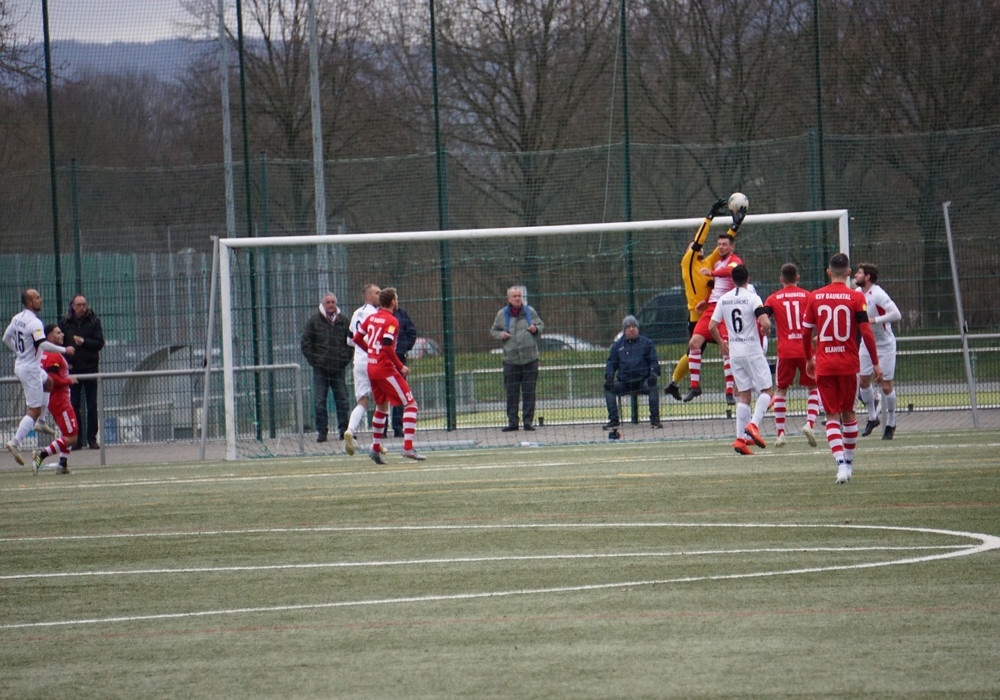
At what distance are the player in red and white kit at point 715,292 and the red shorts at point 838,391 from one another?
390 centimetres

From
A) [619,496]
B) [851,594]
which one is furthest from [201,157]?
[851,594]

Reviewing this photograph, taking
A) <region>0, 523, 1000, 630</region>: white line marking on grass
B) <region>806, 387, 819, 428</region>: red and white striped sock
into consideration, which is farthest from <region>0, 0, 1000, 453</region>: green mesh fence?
<region>0, 523, 1000, 630</region>: white line marking on grass

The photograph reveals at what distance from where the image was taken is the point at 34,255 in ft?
70.6

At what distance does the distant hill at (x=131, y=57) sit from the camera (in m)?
22.5

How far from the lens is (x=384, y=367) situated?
49.0ft

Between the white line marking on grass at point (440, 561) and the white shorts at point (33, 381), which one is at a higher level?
the white shorts at point (33, 381)

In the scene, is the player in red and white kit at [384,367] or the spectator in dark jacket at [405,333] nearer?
the player in red and white kit at [384,367]

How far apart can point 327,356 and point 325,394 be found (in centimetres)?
61

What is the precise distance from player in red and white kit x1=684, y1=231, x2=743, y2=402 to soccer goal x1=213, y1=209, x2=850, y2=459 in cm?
234

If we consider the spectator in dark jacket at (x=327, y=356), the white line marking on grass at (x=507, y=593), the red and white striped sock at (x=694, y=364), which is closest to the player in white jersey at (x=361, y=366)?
the spectator in dark jacket at (x=327, y=356)

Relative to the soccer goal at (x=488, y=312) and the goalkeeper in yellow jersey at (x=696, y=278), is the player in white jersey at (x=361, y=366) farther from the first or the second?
the goalkeeper in yellow jersey at (x=696, y=278)

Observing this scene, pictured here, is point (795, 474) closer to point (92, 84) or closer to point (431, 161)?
point (431, 161)

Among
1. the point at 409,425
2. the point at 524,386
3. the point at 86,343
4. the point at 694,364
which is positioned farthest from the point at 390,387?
the point at 86,343

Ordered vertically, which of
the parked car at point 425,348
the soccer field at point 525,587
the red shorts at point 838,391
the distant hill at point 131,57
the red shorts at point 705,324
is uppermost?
the distant hill at point 131,57
